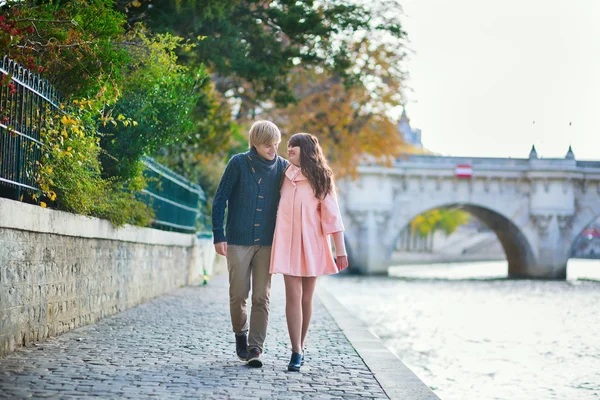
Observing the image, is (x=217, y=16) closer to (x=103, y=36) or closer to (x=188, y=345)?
(x=103, y=36)

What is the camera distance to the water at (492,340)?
8906 mm

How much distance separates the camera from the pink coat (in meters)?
6.34

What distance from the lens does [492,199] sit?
4366 cm

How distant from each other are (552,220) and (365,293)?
2114 cm

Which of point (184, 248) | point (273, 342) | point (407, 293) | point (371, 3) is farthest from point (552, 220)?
point (273, 342)

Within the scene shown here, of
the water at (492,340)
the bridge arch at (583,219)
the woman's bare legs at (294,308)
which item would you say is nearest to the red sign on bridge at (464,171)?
the bridge arch at (583,219)

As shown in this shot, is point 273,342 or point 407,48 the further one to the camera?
point 407,48

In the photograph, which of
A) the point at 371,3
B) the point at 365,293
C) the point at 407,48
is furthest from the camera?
the point at 365,293

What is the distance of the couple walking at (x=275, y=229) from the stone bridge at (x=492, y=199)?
36161 millimetres

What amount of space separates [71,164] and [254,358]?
2394mm

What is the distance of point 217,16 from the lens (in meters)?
13.4

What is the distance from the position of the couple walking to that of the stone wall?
1.30 metres

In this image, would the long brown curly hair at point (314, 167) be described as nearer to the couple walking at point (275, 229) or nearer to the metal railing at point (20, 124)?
the couple walking at point (275, 229)

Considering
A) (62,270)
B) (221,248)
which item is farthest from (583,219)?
(221,248)
